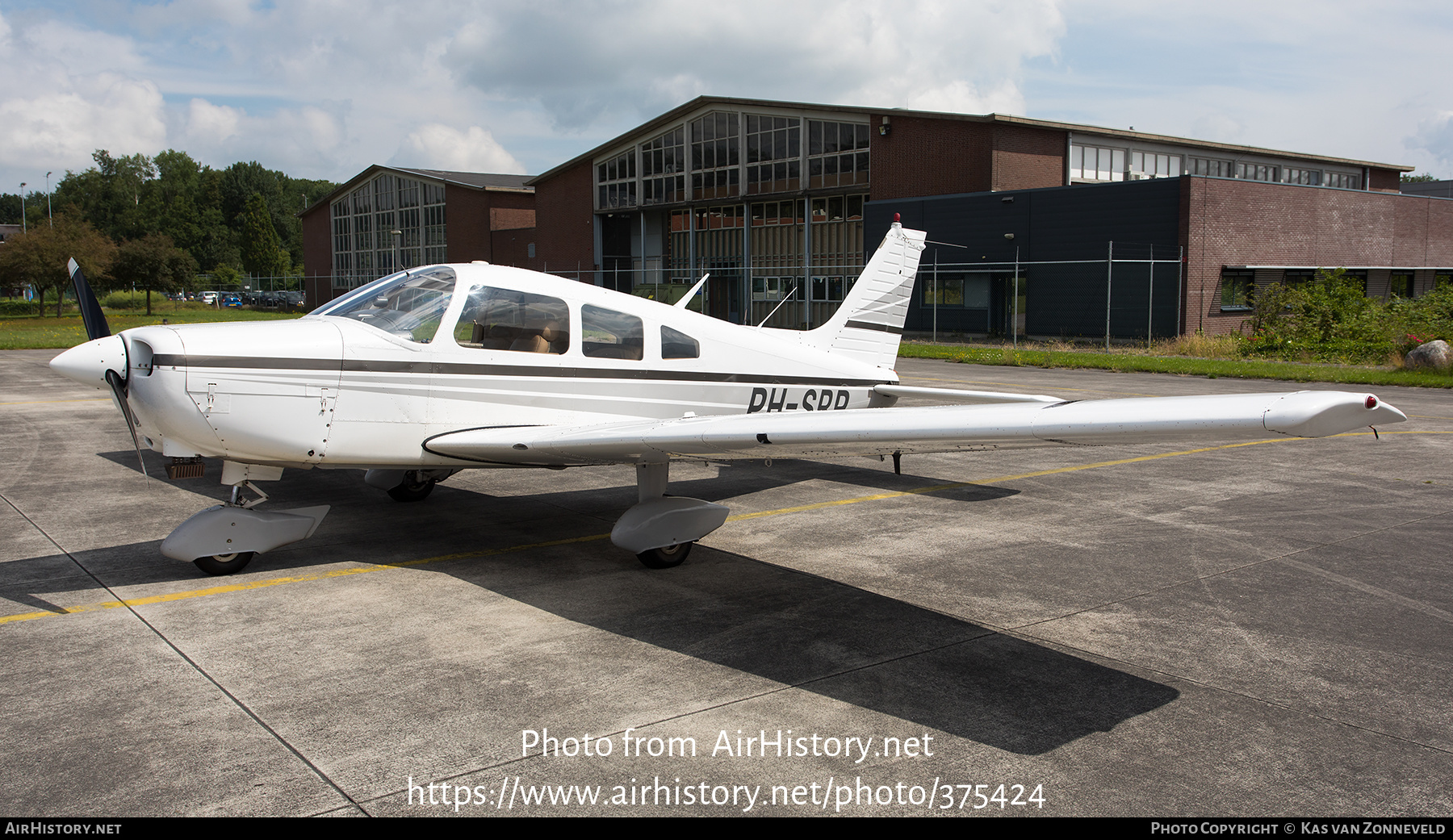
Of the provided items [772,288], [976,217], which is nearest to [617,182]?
[772,288]

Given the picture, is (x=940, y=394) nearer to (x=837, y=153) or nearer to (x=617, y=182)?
(x=837, y=153)

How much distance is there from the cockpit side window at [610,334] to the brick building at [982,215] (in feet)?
70.0

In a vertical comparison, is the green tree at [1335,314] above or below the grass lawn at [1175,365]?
above

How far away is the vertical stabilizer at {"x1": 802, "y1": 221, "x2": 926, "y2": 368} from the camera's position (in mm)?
9875

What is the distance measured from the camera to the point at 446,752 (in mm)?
3984

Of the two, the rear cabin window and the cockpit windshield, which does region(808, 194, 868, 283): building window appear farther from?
the cockpit windshield

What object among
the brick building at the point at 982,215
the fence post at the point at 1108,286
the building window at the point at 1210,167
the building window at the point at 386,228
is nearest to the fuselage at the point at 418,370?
the brick building at the point at 982,215

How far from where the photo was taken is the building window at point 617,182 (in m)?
48.1

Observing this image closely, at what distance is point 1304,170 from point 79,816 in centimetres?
5213

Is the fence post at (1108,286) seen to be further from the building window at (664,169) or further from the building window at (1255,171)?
the building window at (664,169)

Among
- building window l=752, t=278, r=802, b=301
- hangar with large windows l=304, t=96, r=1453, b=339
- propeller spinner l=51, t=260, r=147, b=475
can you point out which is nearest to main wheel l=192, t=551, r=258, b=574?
propeller spinner l=51, t=260, r=147, b=475

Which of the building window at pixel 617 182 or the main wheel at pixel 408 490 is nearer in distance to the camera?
the main wheel at pixel 408 490
